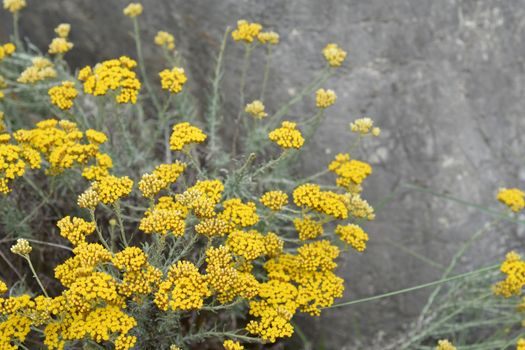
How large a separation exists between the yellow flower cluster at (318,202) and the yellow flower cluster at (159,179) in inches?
19.1

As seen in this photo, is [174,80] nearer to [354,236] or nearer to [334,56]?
[334,56]

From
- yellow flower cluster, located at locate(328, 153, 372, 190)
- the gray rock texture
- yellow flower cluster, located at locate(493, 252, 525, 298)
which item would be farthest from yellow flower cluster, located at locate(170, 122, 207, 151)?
yellow flower cluster, located at locate(493, 252, 525, 298)

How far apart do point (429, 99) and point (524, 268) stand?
1.21 m

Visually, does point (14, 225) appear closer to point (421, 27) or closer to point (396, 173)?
point (396, 173)

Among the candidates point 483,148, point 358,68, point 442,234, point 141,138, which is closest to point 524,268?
point 442,234

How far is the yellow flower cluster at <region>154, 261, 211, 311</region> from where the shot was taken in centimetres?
213

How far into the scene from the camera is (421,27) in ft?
11.9

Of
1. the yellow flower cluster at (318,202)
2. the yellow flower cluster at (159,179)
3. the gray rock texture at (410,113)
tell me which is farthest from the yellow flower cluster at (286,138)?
the gray rock texture at (410,113)

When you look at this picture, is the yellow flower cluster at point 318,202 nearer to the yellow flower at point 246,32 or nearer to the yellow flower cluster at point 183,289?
the yellow flower cluster at point 183,289

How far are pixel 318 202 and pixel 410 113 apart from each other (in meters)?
1.31

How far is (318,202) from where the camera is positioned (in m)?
2.54

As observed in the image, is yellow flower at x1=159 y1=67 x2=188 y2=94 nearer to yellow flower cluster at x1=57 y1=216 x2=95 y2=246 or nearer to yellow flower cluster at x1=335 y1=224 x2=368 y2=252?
yellow flower cluster at x1=57 y1=216 x2=95 y2=246

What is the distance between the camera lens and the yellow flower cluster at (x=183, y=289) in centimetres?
213

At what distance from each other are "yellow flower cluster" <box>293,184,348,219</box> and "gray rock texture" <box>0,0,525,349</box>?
1015 mm
